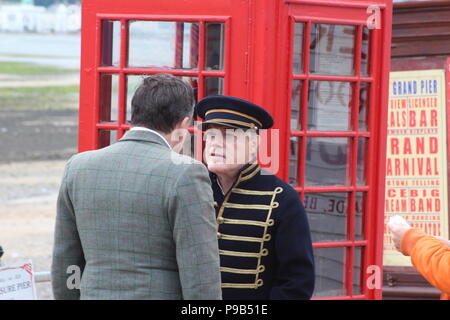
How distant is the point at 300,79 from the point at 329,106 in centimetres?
30

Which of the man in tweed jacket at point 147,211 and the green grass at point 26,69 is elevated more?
the green grass at point 26,69

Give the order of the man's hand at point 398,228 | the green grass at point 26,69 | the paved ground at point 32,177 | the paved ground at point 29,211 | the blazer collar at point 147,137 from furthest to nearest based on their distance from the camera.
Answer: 1. the green grass at point 26,69
2. the paved ground at point 32,177
3. the paved ground at point 29,211
4. the man's hand at point 398,228
5. the blazer collar at point 147,137

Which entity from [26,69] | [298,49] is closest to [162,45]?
[298,49]

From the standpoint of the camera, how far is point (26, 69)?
21891mm

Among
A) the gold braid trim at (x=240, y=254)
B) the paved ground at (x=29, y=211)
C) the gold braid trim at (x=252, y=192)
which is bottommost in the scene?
the paved ground at (x=29, y=211)

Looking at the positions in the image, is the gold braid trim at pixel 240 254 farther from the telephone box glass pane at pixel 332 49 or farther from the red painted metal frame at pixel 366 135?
the telephone box glass pane at pixel 332 49

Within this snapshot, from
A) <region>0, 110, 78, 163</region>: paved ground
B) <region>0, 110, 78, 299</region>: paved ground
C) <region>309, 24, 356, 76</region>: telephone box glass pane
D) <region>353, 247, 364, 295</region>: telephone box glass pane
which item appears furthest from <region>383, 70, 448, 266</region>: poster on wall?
<region>0, 110, 78, 163</region>: paved ground

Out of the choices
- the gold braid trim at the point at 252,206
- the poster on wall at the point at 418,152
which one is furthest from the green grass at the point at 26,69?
the gold braid trim at the point at 252,206

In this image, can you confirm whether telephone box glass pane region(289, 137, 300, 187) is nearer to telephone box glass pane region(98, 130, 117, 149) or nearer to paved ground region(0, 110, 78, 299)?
telephone box glass pane region(98, 130, 117, 149)

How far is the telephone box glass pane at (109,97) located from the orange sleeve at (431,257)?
185cm

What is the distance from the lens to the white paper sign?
345 cm

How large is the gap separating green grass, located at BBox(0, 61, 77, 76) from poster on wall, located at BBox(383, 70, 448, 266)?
17.4 metres

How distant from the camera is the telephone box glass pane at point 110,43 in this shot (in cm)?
406

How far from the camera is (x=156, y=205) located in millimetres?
2555
